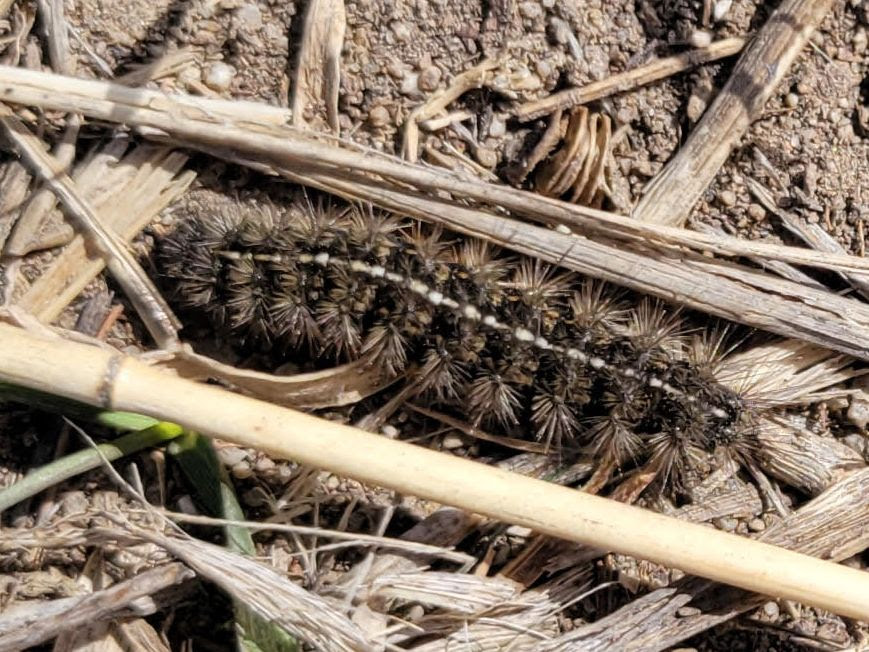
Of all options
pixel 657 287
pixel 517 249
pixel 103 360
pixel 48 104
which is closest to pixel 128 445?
pixel 103 360

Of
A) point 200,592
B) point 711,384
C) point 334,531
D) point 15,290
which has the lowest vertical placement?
point 200,592

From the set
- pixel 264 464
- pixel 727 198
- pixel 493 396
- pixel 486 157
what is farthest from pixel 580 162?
pixel 264 464

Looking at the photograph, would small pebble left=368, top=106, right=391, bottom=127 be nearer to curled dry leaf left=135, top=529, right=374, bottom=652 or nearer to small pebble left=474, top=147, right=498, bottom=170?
small pebble left=474, top=147, right=498, bottom=170

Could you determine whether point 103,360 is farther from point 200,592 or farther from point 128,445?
point 200,592

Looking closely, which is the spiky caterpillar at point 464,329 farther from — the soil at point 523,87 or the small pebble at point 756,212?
the small pebble at point 756,212

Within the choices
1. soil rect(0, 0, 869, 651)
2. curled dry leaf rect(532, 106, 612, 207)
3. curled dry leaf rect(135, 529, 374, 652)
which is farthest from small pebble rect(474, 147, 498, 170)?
curled dry leaf rect(135, 529, 374, 652)

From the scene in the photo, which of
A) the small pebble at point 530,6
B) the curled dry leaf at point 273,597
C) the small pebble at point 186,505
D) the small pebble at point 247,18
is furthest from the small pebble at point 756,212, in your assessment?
the small pebble at point 186,505
